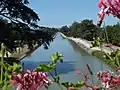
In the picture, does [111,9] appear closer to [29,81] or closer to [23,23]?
[29,81]

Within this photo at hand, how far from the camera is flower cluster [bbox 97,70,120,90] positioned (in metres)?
1.77

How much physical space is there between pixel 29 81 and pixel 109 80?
0.57 metres

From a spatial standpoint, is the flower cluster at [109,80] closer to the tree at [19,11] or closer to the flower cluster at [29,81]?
the flower cluster at [29,81]

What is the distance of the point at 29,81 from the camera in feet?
4.52

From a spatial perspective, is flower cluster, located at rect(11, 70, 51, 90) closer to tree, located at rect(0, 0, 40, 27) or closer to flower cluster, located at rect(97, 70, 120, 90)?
flower cluster, located at rect(97, 70, 120, 90)

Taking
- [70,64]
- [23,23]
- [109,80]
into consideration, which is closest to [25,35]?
[23,23]

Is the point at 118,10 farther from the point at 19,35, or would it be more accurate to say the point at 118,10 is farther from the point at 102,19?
the point at 19,35

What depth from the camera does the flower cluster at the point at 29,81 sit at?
137cm

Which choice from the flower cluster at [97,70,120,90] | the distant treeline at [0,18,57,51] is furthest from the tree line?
the flower cluster at [97,70,120,90]

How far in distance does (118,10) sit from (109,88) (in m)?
0.46

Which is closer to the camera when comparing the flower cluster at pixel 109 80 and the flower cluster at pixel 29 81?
the flower cluster at pixel 29 81

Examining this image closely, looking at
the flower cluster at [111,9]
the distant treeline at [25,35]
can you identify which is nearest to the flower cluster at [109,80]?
the flower cluster at [111,9]

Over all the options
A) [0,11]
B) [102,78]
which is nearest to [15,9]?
[0,11]

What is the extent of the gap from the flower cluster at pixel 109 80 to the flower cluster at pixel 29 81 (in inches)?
17.9
